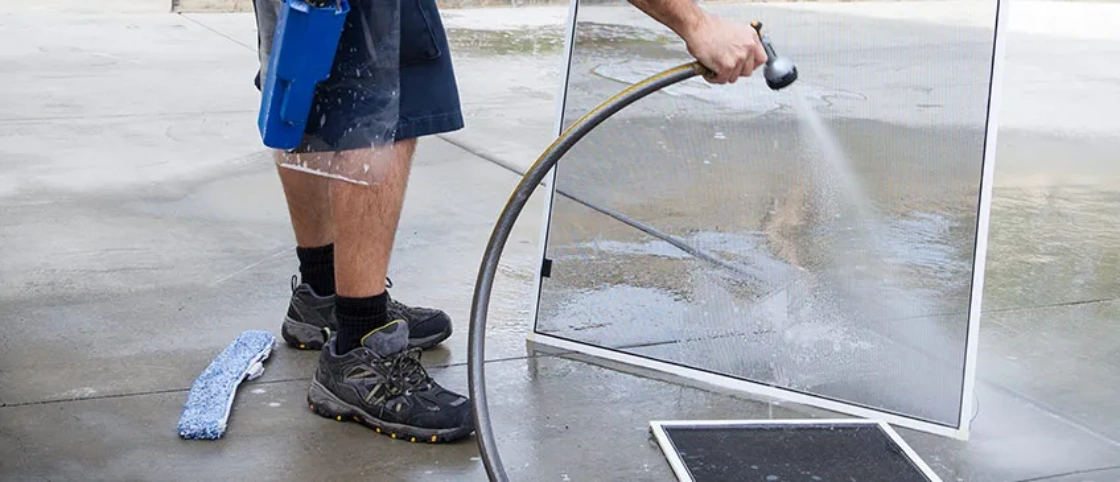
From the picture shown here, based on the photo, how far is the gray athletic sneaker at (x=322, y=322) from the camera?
3.46 metres

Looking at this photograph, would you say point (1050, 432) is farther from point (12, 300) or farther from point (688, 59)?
point (12, 300)

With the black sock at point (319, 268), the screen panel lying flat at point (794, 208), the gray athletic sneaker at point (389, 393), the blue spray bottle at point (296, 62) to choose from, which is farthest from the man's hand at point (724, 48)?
the black sock at point (319, 268)

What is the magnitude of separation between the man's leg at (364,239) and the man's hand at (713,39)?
0.88m

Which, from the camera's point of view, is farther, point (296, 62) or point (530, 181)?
point (296, 62)

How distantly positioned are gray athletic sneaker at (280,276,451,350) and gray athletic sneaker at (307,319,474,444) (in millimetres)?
279

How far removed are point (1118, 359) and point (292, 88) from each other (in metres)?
2.33

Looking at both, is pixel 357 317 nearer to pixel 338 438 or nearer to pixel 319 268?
pixel 338 438

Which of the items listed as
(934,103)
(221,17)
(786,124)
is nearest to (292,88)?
→ (786,124)

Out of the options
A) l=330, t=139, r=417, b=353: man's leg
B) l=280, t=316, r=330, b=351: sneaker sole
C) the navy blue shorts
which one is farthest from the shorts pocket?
l=280, t=316, r=330, b=351: sneaker sole

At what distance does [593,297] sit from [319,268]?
723mm

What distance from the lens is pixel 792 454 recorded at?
2922mm

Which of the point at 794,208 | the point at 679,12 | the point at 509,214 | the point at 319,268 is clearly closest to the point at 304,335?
the point at 319,268

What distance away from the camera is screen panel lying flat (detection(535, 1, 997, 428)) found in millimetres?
2875

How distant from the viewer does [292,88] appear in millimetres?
2684
